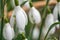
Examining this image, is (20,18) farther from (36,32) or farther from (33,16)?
(36,32)

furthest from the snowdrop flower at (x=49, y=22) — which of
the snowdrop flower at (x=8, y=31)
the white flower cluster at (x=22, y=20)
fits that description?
the snowdrop flower at (x=8, y=31)

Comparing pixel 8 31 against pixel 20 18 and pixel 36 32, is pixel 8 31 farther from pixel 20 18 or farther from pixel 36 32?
A: pixel 36 32

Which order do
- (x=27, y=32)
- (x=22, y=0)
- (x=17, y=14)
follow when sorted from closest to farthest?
(x=17, y=14)
(x=22, y=0)
(x=27, y=32)

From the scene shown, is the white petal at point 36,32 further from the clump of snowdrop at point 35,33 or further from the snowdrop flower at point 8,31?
the snowdrop flower at point 8,31

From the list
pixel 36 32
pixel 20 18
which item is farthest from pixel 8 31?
pixel 36 32

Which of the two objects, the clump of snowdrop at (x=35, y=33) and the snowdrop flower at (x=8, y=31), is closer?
the snowdrop flower at (x=8, y=31)

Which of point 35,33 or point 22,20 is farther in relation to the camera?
point 35,33

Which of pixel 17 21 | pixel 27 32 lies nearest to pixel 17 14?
pixel 17 21

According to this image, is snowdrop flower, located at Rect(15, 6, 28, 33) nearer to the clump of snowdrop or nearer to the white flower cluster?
the white flower cluster

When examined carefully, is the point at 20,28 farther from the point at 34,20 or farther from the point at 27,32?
the point at 27,32

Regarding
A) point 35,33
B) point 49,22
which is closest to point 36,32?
point 35,33

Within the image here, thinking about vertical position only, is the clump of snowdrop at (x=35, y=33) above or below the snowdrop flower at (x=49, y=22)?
below
